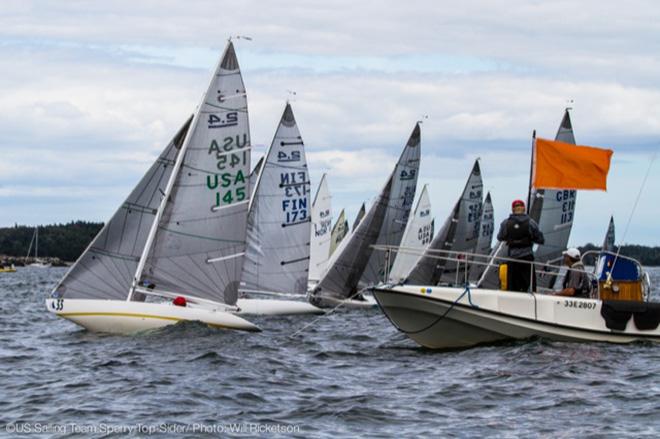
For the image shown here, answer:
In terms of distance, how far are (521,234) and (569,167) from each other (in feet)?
8.06

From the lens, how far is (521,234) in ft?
72.4

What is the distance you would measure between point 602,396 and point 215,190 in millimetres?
13641

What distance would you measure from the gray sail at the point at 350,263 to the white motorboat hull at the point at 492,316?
2043 cm

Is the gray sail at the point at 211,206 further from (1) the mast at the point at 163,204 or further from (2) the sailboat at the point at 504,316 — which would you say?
(2) the sailboat at the point at 504,316

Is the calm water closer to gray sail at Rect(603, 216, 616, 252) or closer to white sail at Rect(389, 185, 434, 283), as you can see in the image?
white sail at Rect(389, 185, 434, 283)

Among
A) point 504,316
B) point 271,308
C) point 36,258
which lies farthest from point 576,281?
point 36,258

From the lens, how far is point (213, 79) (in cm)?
2873

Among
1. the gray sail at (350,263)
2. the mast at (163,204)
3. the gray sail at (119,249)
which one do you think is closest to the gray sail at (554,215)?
the gray sail at (350,263)

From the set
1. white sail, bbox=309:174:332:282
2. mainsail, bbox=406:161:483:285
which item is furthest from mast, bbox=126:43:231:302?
mainsail, bbox=406:161:483:285

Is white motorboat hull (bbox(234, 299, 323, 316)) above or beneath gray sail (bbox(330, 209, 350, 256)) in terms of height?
beneath

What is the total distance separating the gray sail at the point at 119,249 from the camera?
26547 mm

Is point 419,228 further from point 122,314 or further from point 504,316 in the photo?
point 504,316

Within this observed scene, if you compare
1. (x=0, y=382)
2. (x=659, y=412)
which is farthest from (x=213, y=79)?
(x=659, y=412)

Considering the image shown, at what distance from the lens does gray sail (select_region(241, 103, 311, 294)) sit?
39.1 m
